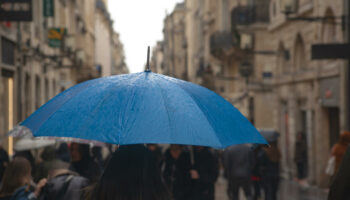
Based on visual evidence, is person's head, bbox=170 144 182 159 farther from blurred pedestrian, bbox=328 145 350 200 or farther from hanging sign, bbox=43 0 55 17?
hanging sign, bbox=43 0 55 17

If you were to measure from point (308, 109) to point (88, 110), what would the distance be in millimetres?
17492

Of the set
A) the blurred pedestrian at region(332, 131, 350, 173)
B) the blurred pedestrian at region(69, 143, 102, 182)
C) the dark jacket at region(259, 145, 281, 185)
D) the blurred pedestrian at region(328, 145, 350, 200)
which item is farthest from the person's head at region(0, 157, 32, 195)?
the dark jacket at region(259, 145, 281, 185)

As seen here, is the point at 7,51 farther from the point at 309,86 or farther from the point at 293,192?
the point at 309,86

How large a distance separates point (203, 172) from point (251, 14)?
72.3 ft

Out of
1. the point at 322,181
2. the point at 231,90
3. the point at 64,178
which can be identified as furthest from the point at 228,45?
the point at 64,178

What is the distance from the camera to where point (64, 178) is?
18.2 ft

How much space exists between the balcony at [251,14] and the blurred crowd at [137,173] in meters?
16.3

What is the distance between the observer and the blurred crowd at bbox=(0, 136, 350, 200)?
3.60 meters

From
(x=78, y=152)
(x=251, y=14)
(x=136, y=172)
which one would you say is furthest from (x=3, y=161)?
(x=251, y=14)

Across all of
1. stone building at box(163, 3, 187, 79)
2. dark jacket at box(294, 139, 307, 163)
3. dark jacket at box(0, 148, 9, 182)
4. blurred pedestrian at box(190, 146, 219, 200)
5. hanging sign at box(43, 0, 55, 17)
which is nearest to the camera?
blurred pedestrian at box(190, 146, 219, 200)

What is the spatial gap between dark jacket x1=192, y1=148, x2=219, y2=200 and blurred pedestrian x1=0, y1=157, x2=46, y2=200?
3287mm

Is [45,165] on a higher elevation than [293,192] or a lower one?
higher

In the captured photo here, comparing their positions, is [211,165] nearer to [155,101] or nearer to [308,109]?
[155,101]

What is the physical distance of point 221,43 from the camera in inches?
1385
